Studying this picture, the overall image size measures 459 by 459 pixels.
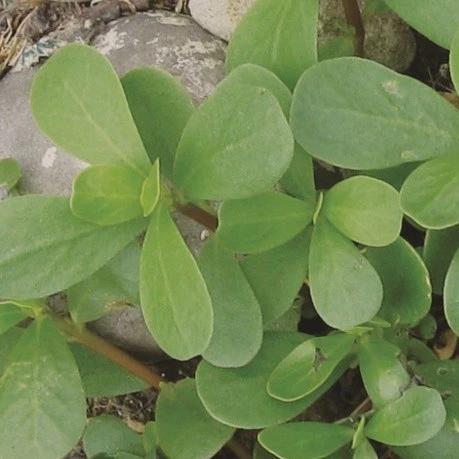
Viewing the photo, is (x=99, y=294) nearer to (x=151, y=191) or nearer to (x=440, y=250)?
(x=151, y=191)

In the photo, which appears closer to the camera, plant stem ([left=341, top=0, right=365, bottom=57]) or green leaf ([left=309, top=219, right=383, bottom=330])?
green leaf ([left=309, top=219, right=383, bottom=330])

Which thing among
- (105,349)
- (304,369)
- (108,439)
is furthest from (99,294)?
(304,369)

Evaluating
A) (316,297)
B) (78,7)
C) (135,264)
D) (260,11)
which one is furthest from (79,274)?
(78,7)

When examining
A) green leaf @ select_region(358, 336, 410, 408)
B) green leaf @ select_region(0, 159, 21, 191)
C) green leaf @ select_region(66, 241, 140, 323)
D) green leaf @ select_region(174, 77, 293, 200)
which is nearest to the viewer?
green leaf @ select_region(174, 77, 293, 200)

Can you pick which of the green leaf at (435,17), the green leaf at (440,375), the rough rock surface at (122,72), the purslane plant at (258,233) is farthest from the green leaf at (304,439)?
the green leaf at (435,17)

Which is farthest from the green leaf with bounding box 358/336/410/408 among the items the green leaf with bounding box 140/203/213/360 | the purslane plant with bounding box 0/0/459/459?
the green leaf with bounding box 140/203/213/360

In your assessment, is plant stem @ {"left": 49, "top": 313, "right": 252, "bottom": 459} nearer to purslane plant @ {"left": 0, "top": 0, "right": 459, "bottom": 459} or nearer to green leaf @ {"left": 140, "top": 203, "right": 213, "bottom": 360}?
purslane plant @ {"left": 0, "top": 0, "right": 459, "bottom": 459}
